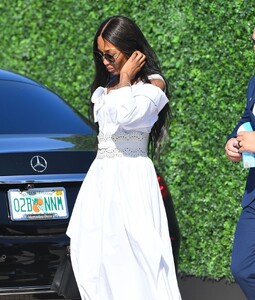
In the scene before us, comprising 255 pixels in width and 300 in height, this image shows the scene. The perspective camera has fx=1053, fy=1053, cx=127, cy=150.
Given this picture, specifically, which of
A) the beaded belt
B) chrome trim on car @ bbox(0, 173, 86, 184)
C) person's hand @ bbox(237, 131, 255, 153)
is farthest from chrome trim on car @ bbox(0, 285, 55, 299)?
person's hand @ bbox(237, 131, 255, 153)

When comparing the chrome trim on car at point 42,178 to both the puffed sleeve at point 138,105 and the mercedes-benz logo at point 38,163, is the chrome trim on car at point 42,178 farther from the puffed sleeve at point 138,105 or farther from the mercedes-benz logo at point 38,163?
the puffed sleeve at point 138,105

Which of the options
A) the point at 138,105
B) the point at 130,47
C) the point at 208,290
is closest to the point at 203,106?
the point at 208,290

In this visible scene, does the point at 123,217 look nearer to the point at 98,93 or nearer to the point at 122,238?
the point at 122,238

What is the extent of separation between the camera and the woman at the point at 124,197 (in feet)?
17.2

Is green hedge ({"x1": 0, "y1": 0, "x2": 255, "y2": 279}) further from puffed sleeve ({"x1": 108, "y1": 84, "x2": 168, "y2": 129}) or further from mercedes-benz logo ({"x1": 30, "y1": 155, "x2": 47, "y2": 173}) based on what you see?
puffed sleeve ({"x1": 108, "y1": 84, "x2": 168, "y2": 129})

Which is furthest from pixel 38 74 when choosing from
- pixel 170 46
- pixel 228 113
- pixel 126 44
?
pixel 126 44

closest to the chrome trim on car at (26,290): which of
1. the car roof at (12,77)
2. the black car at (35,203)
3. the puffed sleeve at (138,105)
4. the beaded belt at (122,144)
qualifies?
the black car at (35,203)

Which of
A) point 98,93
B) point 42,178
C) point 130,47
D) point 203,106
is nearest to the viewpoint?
point 130,47

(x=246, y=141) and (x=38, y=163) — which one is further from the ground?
(x=246, y=141)

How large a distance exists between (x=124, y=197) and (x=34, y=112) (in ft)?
4.62

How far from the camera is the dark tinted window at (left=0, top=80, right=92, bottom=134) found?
625cm

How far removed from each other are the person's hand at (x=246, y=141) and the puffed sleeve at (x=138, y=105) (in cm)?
49

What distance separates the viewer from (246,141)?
4977mm

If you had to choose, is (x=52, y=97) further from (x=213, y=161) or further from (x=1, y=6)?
(x=1, y=6)
